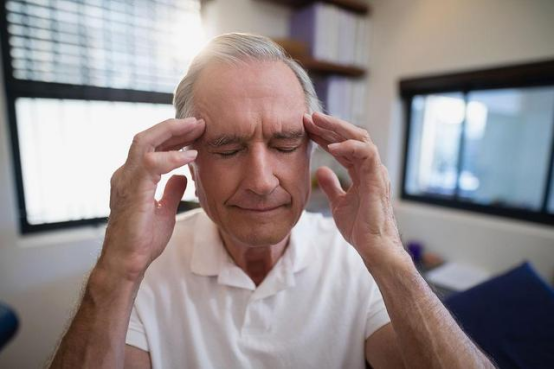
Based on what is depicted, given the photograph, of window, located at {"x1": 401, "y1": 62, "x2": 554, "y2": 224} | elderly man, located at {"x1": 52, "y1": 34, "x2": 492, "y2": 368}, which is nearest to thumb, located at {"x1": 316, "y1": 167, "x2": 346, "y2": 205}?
elderly man, located at {"x1": 52, "y1": 34, "x2": 492, "y2": 368}

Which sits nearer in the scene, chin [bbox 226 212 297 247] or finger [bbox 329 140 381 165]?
finger [bbox 329 140 381 165]

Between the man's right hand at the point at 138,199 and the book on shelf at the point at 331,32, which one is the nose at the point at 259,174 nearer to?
the man's right hand at the point at 138,199

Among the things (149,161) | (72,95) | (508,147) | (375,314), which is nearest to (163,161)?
(149,161)

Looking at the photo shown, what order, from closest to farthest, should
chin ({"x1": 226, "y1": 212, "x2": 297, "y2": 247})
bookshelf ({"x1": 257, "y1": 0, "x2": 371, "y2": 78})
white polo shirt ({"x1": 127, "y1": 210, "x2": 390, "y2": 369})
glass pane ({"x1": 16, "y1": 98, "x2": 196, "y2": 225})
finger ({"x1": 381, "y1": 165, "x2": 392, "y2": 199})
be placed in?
finger ({"x1": 381, "y1": 165, "x2": 392, "y2": 199}) → chin ({"x1": 226, "y1": 212, "x2": 297, "y2": 247}) → white polo shirt ({"x1": 127, "y1": 210, "x2": 390, "y2": 369}) → bookshelf ({"x1": 257, "y1": 0, "x2": 371, "y2": 78}) → glass pane ({"x1": 16, "y1": 98, "x2": 196, "y2": 225})

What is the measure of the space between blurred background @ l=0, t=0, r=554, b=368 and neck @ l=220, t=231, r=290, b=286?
179 mm

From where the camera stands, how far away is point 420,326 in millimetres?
365

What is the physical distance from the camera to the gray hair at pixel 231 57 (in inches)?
24.2

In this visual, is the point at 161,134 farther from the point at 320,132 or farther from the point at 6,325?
the point at 6,325

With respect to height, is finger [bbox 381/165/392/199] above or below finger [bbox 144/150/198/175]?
below

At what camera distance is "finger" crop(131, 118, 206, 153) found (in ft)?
1.49

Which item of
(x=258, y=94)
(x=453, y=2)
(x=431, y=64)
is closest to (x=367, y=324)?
(x=258, y=94)

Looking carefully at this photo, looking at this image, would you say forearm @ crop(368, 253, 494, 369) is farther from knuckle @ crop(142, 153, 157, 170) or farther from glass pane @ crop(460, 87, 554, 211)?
glass pane @ crop(460, 87, 554, 211)

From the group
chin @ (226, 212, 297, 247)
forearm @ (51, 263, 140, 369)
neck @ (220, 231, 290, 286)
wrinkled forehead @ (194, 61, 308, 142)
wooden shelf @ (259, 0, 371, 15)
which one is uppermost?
wooden shelf @ (259, 0, 371, 15)

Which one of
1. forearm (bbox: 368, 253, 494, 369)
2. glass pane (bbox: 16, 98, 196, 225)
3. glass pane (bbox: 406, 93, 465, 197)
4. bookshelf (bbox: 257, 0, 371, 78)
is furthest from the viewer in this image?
glass pane (bbox: 406, 93, 465, 197)
